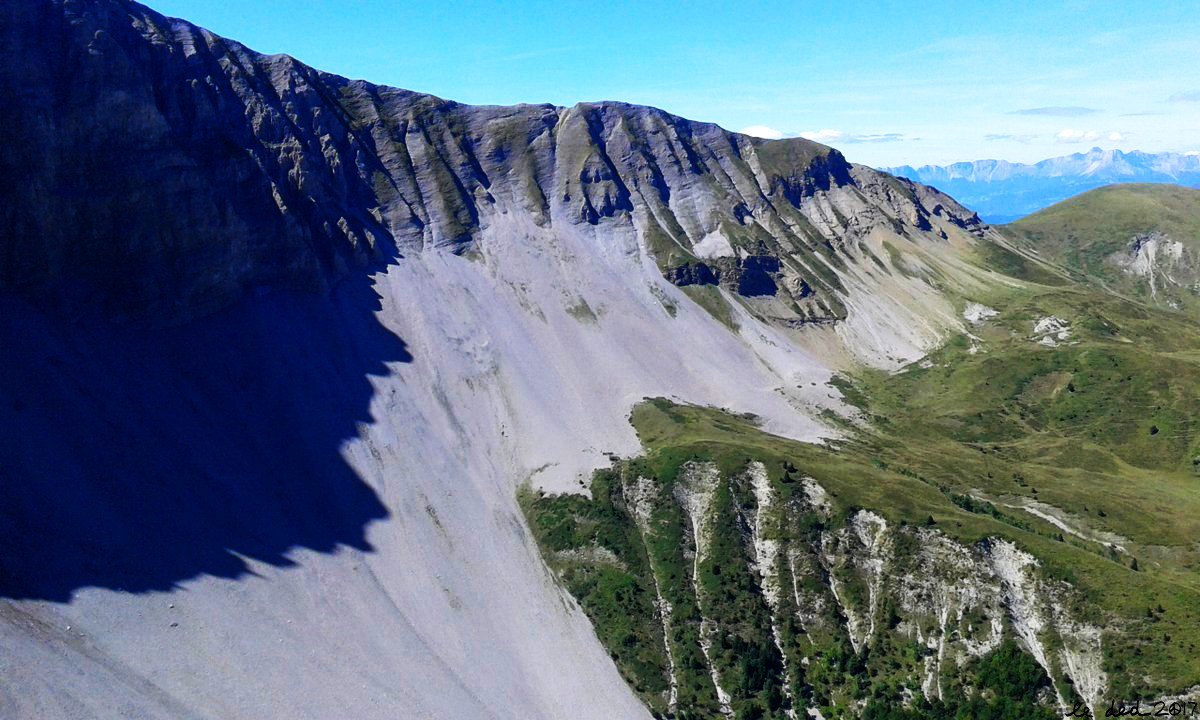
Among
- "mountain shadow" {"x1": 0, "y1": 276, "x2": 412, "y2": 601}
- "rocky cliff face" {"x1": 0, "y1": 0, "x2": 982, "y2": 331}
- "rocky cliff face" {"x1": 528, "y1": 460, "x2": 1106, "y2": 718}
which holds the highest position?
Answer: "rocky cliff face" {"x1": 0, "y1": 0, "x2": 982, "y2": 331}

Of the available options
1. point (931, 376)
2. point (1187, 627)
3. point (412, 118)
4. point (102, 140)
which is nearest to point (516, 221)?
point (412, 118)

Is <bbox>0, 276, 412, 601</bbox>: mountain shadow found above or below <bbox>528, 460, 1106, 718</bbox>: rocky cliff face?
above

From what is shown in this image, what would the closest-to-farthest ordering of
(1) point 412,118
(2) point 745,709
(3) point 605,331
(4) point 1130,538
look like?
(2) point 745,709 < (4) point 1130,538 < (3) point 605,331 < (1) point 412,118

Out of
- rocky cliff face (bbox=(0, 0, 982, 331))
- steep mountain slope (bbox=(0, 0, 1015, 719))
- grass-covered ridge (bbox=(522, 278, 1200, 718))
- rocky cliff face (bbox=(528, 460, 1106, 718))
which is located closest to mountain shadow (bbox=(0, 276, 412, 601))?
steep mountain slope (bbox=(0, 0, 1015, 719))

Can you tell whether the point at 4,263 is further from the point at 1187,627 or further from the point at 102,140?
the point at 1187,627

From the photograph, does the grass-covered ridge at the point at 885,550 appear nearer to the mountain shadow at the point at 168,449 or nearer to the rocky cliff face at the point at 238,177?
the mountain shadow at the point at 168,449

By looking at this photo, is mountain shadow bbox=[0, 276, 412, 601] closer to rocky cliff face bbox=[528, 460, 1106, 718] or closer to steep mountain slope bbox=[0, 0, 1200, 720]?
steep mountain slope bbox=[0, 0, 1200, 720]
